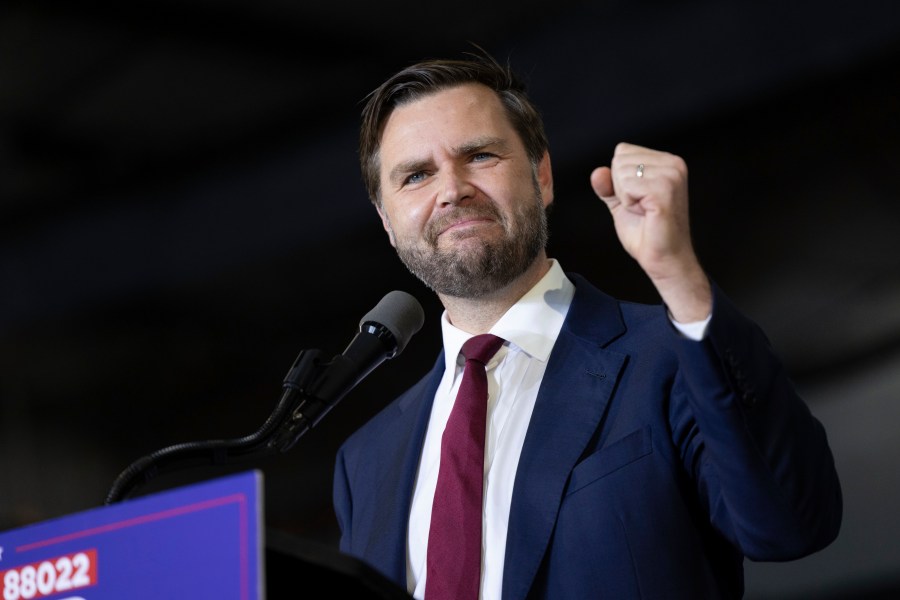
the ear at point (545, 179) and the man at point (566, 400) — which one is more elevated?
the ear at point (545, 179)

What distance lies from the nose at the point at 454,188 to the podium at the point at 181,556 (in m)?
0.86

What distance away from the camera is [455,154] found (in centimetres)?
176

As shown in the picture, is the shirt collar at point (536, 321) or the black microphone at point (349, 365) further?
the shirt collar at point (536, 321)

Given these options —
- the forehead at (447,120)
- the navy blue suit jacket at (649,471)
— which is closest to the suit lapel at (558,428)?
the navy blue suit jacket at (649,471)

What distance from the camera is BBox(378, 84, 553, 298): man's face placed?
1696 millimetres

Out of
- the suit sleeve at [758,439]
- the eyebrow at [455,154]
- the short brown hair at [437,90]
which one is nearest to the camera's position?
the suit sleeve at [758,439]

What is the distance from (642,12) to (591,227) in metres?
0.50

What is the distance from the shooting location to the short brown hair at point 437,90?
1886mm

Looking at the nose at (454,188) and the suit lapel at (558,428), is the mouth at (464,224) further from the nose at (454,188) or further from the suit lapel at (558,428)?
the suit lapel at (558,428)

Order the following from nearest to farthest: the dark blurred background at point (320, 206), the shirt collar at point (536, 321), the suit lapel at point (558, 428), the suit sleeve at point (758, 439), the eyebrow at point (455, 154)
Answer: the suit sleeve at point (758, 439) < the suit lapel at point (558, 428) < the shirt collar at point (536, 321) < the eyebrow at point (455, 154) < the dark blurred background at point (320, 206)

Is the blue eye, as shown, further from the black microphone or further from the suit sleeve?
the suit sleeve

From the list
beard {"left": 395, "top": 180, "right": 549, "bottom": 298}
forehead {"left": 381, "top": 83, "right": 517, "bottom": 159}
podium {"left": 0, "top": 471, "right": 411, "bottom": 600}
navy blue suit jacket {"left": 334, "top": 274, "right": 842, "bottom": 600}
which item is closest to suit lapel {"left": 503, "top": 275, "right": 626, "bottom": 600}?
navy blue suit jacket {"left": 334, "top": 274, "right": 842, "bottom": 600}

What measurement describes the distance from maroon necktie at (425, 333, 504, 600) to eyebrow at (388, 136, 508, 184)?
1.00 feet

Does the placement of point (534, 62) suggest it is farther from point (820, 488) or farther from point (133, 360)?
point (820, 488)
